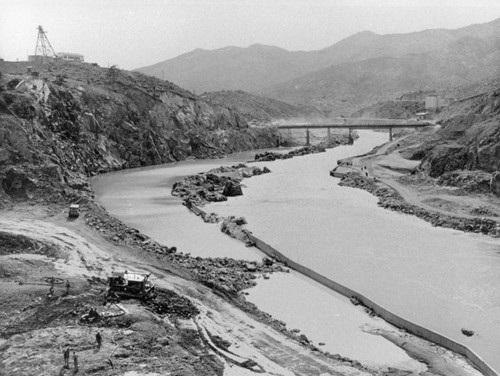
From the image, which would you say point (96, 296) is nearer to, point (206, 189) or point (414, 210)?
point (414, 210)

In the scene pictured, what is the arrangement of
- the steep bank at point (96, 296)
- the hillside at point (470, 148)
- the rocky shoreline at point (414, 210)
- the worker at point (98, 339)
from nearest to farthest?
the steep bank at point (96, 296) < the worker at point (98, 339) < the rocky shoreline at point (414, 210) < the hillside at point (470, 148)

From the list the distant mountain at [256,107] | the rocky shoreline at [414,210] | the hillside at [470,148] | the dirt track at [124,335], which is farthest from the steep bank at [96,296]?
the distant mountain at [256,107]

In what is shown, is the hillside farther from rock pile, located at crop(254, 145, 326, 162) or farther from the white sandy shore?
rock pile, located at crop(254, 145, 326, 162)

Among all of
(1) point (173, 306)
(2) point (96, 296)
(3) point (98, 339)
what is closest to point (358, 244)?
(1) point (173, 306)

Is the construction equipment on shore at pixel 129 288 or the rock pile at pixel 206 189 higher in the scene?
the construction equipment on shore at pixel 129 288

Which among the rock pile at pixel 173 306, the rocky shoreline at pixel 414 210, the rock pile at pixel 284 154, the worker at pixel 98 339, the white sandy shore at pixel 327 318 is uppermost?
the worker at pixel 98 339

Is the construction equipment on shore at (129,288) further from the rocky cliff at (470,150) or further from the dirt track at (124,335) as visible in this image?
the rocky cliff at (470,150)
